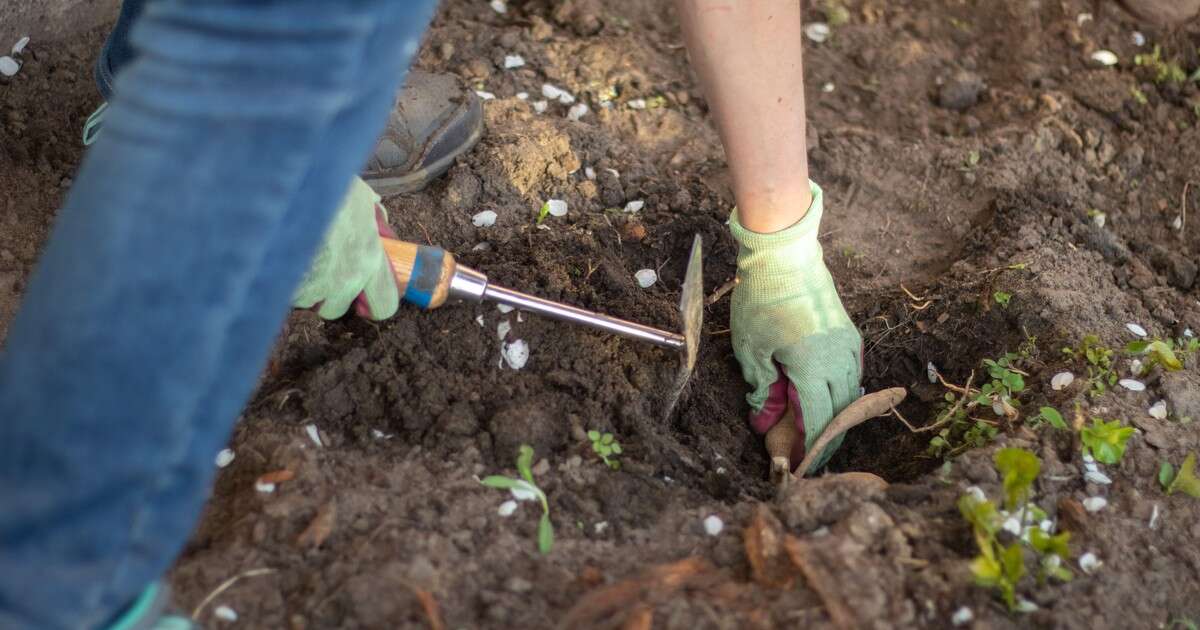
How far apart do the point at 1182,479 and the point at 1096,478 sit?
0.40 feet

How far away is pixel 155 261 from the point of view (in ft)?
2.80

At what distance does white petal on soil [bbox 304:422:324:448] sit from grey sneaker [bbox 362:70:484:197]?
57 cm

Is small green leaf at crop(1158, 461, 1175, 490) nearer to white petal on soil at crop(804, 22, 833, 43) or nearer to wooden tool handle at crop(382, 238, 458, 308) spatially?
wooden tool handle at crop(382, 238, 458, 308)

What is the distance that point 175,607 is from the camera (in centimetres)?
123

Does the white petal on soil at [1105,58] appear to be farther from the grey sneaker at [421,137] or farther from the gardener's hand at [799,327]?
the grey sneaker at [421,137]

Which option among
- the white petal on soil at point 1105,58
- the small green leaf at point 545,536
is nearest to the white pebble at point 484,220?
the small green leaf at point 545,536

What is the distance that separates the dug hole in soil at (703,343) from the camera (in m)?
1.32

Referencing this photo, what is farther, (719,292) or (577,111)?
(577,111)

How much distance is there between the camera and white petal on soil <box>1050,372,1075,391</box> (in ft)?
5.58

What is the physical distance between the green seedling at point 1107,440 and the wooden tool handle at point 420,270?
101 cm

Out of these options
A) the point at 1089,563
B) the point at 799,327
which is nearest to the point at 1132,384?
the point at 1089,563

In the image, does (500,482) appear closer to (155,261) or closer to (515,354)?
(515,354)

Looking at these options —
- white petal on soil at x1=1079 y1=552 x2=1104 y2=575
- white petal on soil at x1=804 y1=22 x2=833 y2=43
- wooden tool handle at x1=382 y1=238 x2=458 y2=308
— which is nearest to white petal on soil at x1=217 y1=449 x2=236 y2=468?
wooden tool handle at x1=382 y1=238 x2=458 y2=308

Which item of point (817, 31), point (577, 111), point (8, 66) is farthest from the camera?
point (817, 31)
